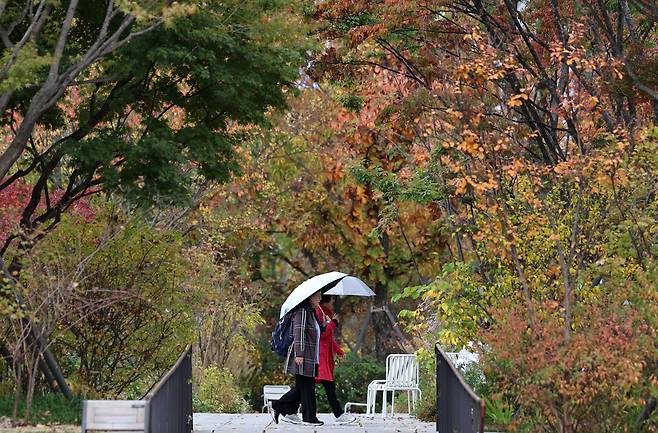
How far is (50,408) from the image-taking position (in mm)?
14016

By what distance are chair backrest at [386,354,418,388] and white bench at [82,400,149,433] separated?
35.9ft

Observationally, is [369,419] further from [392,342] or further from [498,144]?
[392,342]

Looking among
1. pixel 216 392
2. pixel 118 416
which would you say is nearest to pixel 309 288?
pixel 118 416

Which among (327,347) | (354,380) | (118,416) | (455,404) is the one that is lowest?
(118,416)

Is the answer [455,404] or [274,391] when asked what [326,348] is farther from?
[274,391]

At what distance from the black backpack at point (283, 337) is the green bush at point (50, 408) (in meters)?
2.51

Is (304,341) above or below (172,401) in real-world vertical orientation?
above

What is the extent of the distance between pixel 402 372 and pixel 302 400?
5.70 metres

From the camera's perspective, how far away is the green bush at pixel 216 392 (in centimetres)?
2372

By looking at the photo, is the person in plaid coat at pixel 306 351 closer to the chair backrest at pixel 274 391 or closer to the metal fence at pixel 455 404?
the metal fence at pixel 455 404

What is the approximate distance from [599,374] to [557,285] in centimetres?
253

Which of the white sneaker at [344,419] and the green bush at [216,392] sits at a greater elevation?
the green bush at [216,392]

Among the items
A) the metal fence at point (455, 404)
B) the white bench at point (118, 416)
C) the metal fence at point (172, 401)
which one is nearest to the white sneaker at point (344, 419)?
the metal fence at point (455, 404)

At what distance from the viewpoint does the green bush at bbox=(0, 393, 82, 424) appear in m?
13.5
